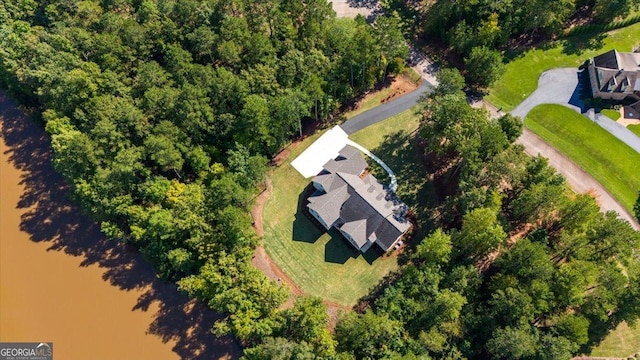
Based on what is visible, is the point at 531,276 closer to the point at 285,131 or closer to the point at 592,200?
the point at 592,200

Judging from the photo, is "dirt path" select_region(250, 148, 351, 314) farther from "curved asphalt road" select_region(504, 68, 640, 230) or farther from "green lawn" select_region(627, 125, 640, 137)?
"green lawn" select_region(627, 125, 640, 137)

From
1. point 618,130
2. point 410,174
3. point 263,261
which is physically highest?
point 410,174

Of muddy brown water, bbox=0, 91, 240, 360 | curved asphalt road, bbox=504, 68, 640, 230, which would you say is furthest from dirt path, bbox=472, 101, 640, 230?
muddy brown water, bbox=0, 91, 240, 360

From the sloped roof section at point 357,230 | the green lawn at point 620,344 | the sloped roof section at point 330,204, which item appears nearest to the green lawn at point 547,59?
the sloped roof section at point 330,204

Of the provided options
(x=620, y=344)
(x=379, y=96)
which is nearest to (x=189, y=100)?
(x=379, y=96)

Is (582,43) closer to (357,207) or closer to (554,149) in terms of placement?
(554,149)

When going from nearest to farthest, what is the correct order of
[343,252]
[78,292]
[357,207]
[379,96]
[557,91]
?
1. [78,292]
2. [357,207]
3. [343,252]
4. [557,91]
5. [379,96]
